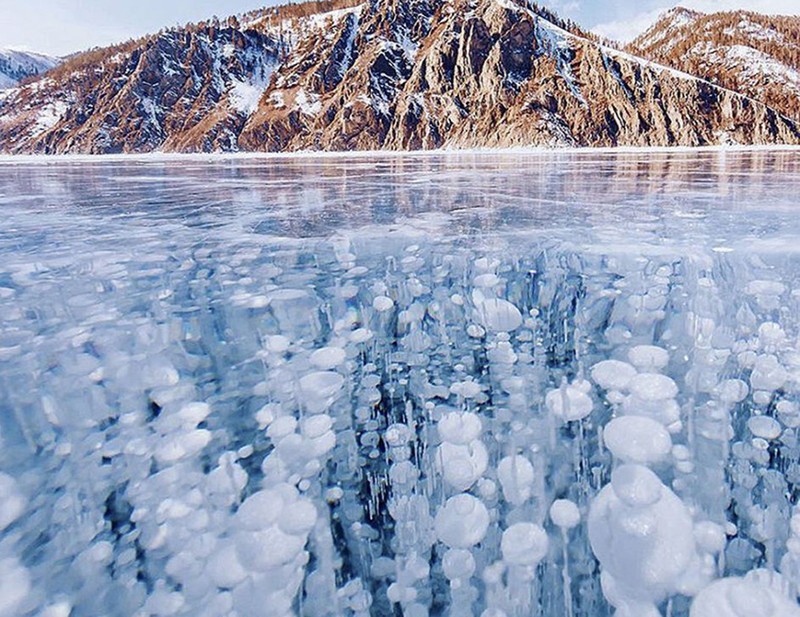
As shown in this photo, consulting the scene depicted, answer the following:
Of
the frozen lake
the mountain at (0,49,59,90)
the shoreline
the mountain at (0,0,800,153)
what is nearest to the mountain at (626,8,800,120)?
the mountain at (0,0,800,153)

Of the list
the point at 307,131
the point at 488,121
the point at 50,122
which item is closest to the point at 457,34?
the point at 488,121

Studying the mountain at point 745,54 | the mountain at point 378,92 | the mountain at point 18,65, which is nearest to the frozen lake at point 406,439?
the mountain at point 378,92

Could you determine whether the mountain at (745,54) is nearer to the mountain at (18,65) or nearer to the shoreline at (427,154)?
the shoreline at (427,154)

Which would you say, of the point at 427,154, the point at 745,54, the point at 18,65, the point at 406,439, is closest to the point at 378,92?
the point at 427,154

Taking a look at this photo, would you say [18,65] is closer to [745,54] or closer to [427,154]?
[427,154]

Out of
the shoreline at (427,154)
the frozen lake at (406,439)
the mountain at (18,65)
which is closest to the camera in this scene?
the frozen lake at (406,439)

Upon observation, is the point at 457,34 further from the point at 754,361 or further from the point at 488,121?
the point at 754,361
